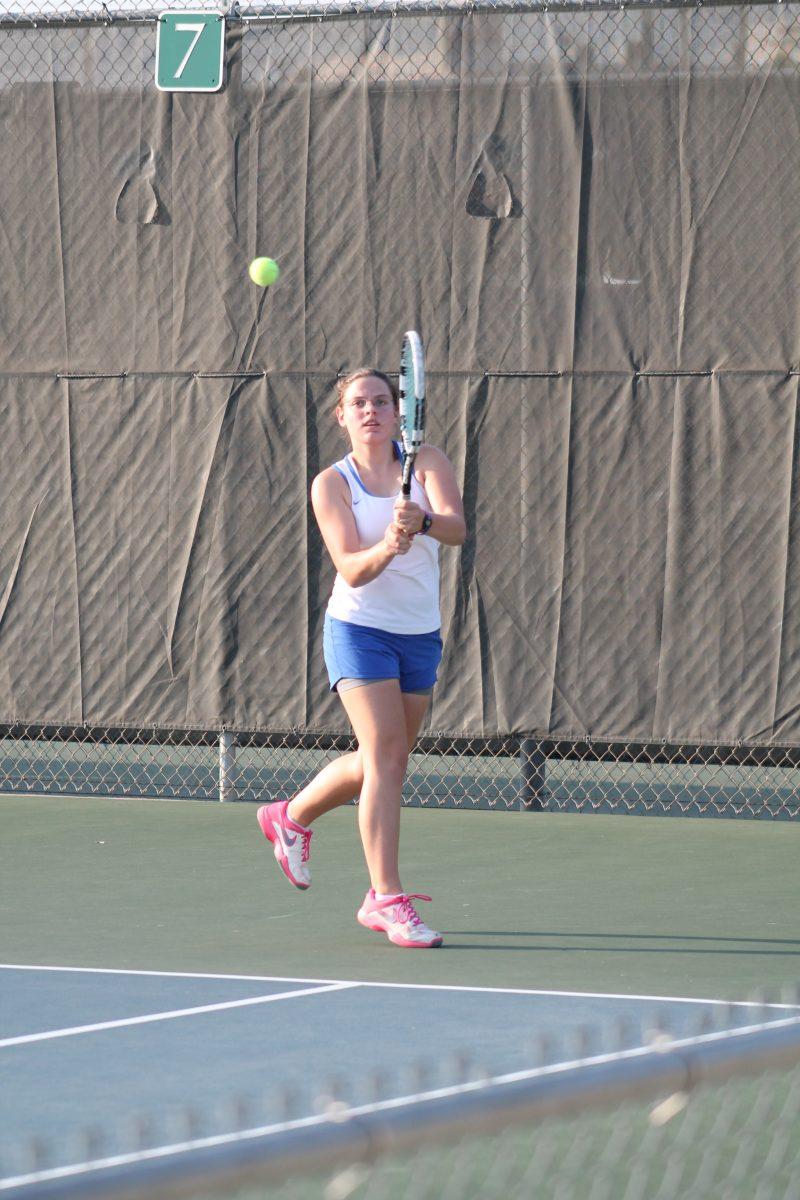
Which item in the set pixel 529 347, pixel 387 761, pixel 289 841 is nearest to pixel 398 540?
pixel 387 761

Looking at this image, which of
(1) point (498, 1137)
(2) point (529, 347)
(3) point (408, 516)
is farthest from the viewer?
(2) point (529, 347)

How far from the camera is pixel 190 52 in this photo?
766 centimetres

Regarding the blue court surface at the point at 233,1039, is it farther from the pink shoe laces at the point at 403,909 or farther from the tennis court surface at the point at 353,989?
the pink shoe laces at the point at 403,909

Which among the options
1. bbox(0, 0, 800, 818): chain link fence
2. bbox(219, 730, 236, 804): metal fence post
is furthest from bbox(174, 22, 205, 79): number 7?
bbox(219, 730, 236, 804): metal fence post

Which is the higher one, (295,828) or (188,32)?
(188,32)

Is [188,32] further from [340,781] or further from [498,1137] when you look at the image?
[498,1137]

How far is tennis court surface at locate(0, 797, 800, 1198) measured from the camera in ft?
6.42

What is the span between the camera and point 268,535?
765 centimetres

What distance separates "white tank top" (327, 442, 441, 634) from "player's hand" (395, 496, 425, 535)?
24 centimetres

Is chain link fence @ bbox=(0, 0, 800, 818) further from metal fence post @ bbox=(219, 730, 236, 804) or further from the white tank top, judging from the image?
the white tank top

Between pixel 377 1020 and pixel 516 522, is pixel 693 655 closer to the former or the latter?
pixel 516 522

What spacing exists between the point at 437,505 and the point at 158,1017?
1.56 metres

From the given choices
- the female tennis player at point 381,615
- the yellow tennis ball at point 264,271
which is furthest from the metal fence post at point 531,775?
the female tennis player at point 381,615

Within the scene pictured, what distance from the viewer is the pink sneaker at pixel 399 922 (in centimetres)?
491
